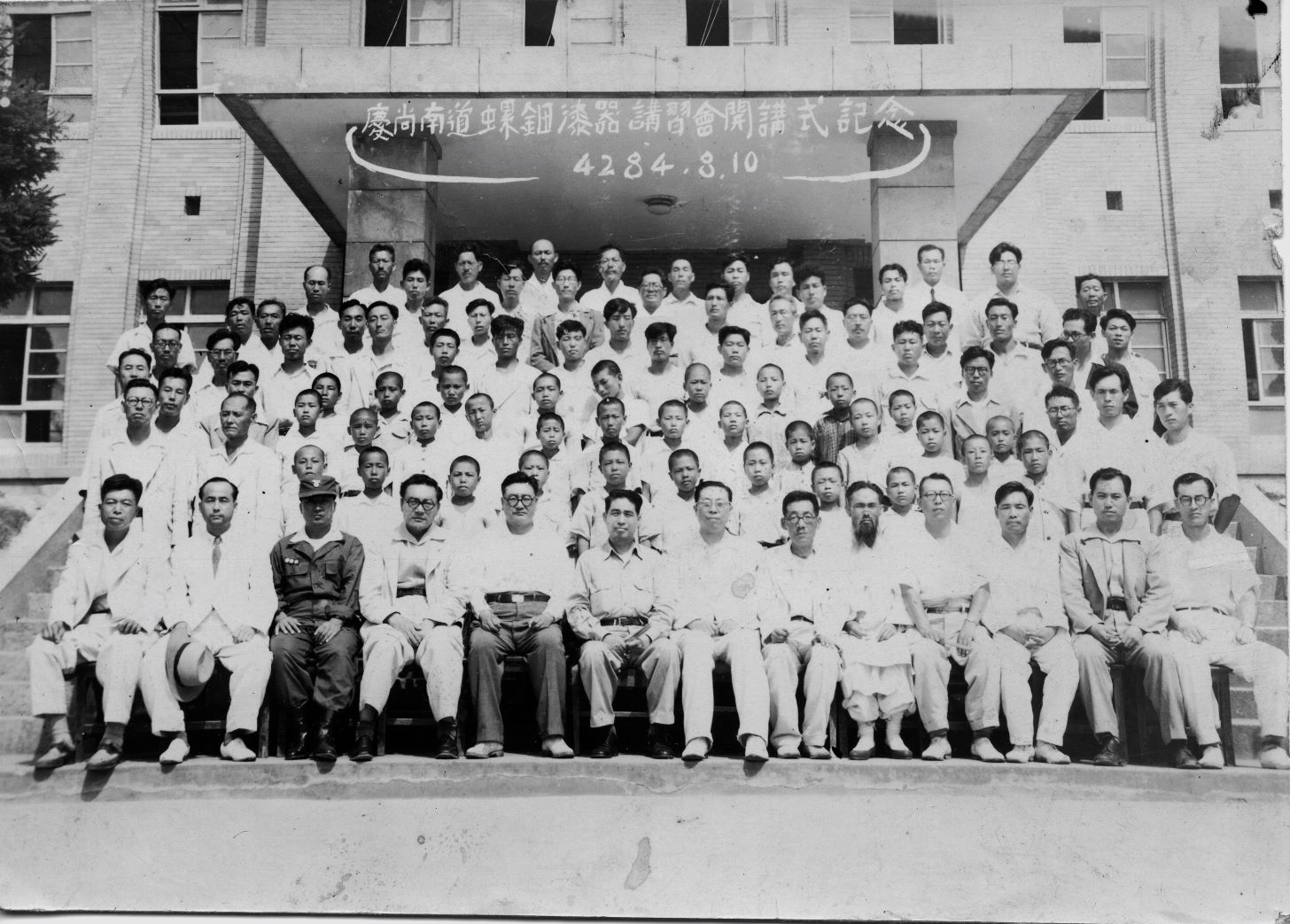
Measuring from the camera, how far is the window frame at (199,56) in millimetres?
8312

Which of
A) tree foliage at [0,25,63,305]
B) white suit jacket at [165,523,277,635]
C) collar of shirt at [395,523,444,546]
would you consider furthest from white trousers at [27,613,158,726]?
tree foliage at [0,25,63,305]

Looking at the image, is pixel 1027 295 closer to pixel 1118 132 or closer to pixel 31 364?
pixel 1118 132

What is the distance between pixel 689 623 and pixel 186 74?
669 cm

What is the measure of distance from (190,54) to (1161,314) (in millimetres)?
8315

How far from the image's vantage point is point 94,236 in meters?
8.16

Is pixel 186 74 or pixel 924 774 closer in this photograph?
pixel 924 774

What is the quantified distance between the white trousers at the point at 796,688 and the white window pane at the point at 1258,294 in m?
3.14

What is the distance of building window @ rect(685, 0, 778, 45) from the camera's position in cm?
853

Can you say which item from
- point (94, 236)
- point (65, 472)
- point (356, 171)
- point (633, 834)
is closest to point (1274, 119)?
point (633, 834)

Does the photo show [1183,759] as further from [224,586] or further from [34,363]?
[34,363]

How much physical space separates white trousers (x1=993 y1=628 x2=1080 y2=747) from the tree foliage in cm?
626

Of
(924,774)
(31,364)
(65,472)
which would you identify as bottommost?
(924,774)

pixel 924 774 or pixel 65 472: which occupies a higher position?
pixel 65 472

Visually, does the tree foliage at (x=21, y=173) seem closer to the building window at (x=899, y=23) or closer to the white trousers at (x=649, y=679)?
the white trousers at (x=649, y=679)
